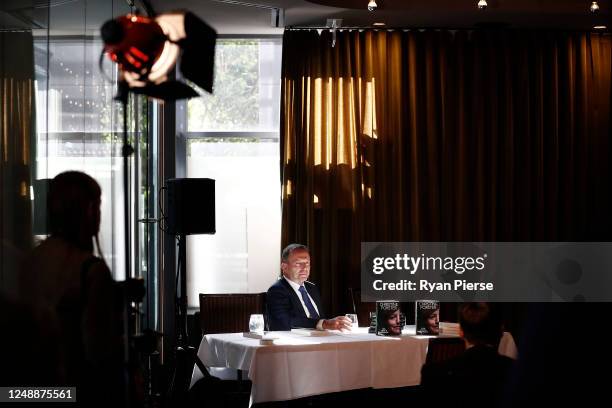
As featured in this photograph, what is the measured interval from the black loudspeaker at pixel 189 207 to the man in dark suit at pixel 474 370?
10.6ft

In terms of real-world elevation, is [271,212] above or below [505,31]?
below

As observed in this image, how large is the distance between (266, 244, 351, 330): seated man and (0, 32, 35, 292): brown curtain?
9.08 ft

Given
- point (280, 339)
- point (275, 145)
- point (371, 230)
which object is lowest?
point (280, 339)

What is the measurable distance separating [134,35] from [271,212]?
5.17m

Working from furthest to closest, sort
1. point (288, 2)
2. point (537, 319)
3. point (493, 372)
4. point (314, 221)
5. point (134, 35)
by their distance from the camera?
point (314, 221) < point (288, 2) < point (493, 372) < point (134, 35) < point (537, 319)

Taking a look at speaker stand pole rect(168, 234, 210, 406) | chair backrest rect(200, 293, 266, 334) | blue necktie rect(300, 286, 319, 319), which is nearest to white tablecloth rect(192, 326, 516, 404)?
blue necktie rect(300, 286, 319, 319)

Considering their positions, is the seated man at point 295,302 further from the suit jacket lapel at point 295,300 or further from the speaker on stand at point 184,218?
the speaker on stand at point 184,218

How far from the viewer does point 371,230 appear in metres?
7.73

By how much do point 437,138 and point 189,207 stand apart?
2.77 m

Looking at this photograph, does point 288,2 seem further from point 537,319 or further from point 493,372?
point 537,319

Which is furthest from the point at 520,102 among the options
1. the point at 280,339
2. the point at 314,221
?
the point at 280,339

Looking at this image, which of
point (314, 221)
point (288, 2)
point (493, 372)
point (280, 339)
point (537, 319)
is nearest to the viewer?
point (537, 319)

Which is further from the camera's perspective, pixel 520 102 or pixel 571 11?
pixel 520 102

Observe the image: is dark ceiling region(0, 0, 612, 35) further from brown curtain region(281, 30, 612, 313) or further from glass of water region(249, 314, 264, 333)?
glass of water region(249, 314, 264, 333)
